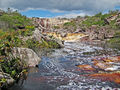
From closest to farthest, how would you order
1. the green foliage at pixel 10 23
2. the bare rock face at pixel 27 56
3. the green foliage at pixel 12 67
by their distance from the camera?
1. the green foliage at pixel 12 67
2. the bare rock face at pixel 27 56
3. the green foliage at pixel 10 23

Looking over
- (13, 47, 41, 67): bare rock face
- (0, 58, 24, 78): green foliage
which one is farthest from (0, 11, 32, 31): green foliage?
(0, 58, 24, 78): green foliage

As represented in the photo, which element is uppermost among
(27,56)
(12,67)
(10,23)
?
(10,23)

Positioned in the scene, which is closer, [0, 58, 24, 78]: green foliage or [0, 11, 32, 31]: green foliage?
[0, 58, 24, 78]: green foliage

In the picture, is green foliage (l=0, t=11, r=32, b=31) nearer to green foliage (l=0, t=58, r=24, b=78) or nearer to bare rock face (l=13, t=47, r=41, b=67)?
bare rock face (l=13, t=47, r=41, b=67)

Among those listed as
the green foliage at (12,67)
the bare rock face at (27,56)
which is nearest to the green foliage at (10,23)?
the bare rock face at (27,56)

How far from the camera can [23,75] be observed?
11852 millimetres

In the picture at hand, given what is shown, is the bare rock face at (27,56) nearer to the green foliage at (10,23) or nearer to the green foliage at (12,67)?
the green foliage at (12,67)

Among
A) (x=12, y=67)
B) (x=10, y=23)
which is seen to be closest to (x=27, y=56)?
(x=12, y=67)

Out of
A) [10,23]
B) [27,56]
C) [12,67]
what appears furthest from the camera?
[10,23]

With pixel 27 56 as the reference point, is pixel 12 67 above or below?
below

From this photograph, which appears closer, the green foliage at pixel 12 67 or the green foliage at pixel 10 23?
the green foliage at pixel 12 67

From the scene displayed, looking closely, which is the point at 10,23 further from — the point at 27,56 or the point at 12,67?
the point at 12,67

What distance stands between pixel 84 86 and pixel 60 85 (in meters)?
1.56

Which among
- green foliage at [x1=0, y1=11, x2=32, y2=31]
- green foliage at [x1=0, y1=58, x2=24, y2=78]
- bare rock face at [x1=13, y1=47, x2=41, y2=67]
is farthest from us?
green foliage at [x1=0, y1=11, x2=32, y2=31]
